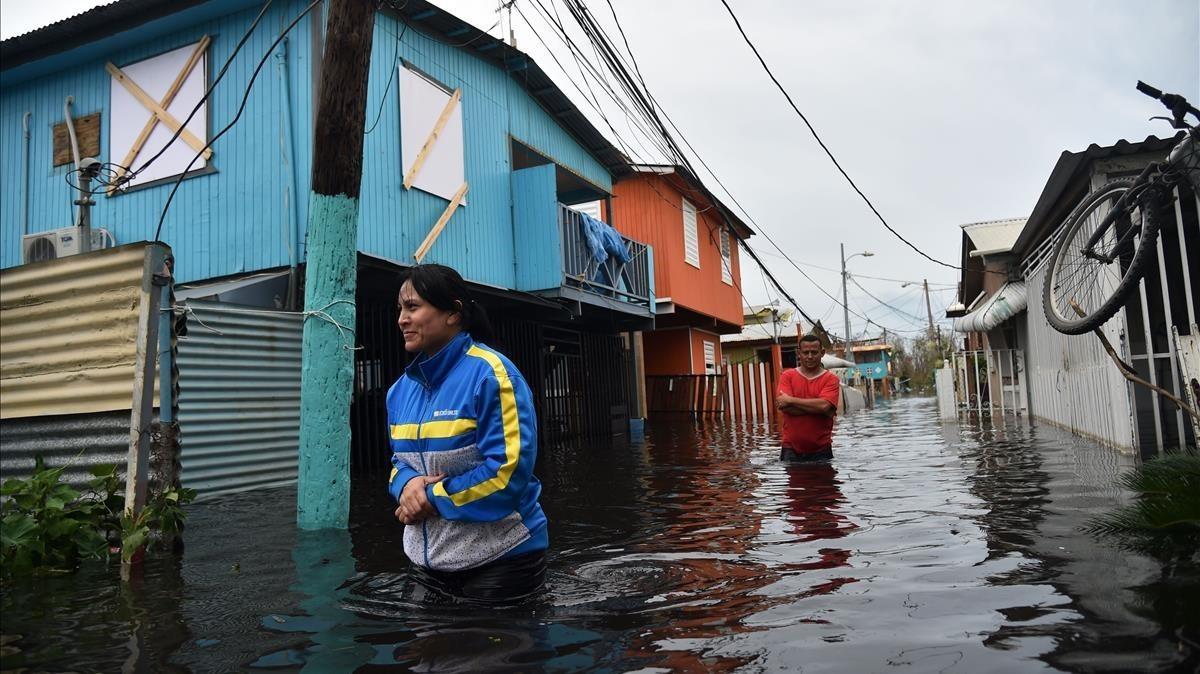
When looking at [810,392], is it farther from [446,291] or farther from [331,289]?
[446,291]

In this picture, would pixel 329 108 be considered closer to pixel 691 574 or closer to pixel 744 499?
pixel 691 574

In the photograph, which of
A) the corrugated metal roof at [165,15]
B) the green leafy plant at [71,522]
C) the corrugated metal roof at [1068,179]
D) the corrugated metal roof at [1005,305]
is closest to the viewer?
the green leafy plant at [71,522]

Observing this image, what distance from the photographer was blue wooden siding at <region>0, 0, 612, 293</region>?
424 inches

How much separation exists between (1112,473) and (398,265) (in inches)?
305

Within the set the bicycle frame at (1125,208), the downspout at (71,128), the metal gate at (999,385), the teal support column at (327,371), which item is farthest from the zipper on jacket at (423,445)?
the metal gate at (999,385)

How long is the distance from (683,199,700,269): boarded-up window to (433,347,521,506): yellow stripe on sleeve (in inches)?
765

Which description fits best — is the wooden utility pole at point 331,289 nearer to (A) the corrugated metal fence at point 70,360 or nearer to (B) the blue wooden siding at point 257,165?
(A) the corrugated metal fence at point 70,360

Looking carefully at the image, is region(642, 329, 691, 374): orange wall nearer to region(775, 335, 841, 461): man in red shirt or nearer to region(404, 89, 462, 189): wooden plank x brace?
region(404, 89, 462, 189): wooden plank x brace

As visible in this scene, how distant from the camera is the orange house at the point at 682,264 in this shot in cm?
2152

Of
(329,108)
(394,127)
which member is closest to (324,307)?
(329,108)

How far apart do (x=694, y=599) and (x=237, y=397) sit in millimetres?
6573

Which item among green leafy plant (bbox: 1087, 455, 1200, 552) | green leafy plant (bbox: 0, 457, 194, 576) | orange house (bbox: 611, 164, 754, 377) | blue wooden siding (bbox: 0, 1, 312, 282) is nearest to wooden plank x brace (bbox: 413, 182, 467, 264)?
blue wooden siding (bbox: 0, 1, 312, 282)

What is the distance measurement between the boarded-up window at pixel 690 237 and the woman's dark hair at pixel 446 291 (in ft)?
62.7

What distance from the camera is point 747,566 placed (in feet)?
15.3
